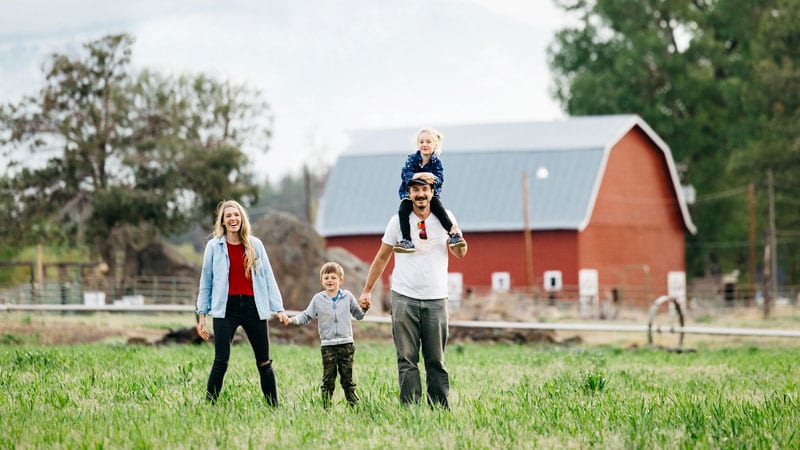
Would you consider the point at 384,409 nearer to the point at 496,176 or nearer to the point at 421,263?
the point at 421,263

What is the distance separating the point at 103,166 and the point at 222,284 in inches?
1609

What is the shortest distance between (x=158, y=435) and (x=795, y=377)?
788cm

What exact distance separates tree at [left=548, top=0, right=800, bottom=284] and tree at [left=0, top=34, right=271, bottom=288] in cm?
1932

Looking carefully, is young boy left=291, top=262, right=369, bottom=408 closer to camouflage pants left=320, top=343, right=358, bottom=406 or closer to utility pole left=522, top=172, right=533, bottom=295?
camouflage pants left=320, top=343, right=358, bottom=406

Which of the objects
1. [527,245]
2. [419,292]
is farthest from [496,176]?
[419,292]

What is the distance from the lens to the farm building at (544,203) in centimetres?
4944

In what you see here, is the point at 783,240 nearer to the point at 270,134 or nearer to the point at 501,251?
the point at 501,251

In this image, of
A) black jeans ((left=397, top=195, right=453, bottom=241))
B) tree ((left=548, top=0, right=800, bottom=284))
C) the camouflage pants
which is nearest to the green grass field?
the camouflage pants

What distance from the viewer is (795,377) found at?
1344cm

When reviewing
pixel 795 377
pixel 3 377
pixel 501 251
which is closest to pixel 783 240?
pixel 501 251

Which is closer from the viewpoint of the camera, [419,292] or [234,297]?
[419,292]

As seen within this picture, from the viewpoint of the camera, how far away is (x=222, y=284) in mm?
10203

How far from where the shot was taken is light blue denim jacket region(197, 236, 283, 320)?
33.4 feet

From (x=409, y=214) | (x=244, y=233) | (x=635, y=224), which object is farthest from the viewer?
(x=635, y=224)
